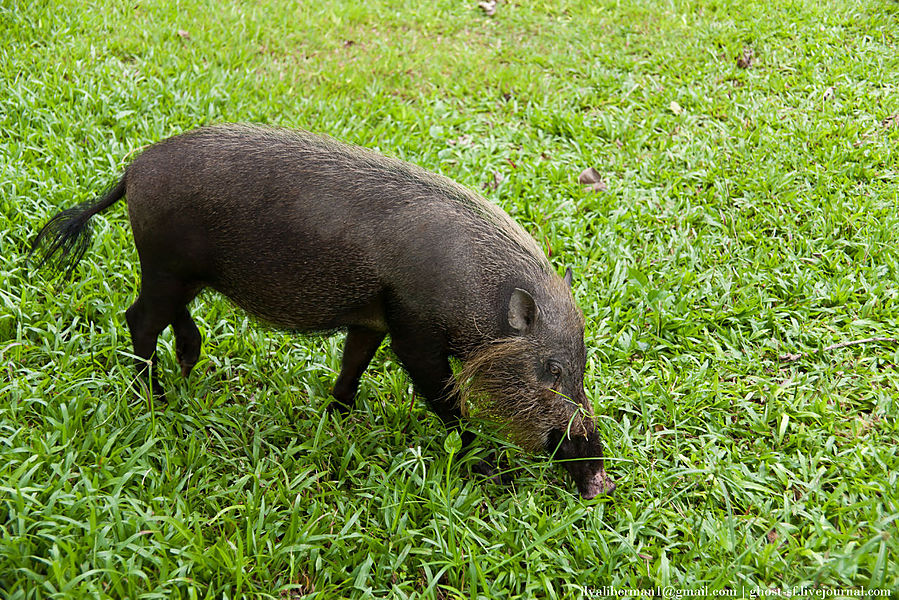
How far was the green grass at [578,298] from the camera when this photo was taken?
2.81 metres

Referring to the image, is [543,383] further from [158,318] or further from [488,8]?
[488,8]

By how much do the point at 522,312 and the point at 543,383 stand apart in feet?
1.08

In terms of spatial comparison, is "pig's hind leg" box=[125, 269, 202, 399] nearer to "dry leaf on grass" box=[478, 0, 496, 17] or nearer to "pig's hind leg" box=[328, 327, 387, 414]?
"pig's hind leg" box=[328, 327, 387, 414]

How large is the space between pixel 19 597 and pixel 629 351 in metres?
2.95

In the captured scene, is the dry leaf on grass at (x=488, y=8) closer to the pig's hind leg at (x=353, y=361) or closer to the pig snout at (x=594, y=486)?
the pig's hind leg at (x=353, y=361)

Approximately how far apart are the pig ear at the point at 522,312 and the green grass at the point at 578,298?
1.95 ft

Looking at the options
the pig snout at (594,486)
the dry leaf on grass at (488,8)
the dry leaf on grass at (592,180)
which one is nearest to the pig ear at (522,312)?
the pig snout at (594,486)

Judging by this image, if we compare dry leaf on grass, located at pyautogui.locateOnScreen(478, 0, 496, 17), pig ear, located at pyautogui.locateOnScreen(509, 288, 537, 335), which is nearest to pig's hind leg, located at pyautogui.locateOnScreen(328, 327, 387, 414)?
pig ear, located at pyautogui.locateOnScreen(509, 288, 537, 335)

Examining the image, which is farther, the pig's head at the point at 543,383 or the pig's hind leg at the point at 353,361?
the pig's hind leg at the point at 353,361

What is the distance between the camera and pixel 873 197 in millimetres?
4965

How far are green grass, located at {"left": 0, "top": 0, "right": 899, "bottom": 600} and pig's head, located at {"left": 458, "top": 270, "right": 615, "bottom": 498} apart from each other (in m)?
0.20

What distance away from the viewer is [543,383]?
3.11 meters

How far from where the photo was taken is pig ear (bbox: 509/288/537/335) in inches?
116

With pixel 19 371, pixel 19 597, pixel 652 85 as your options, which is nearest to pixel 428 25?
pixel 652 85
